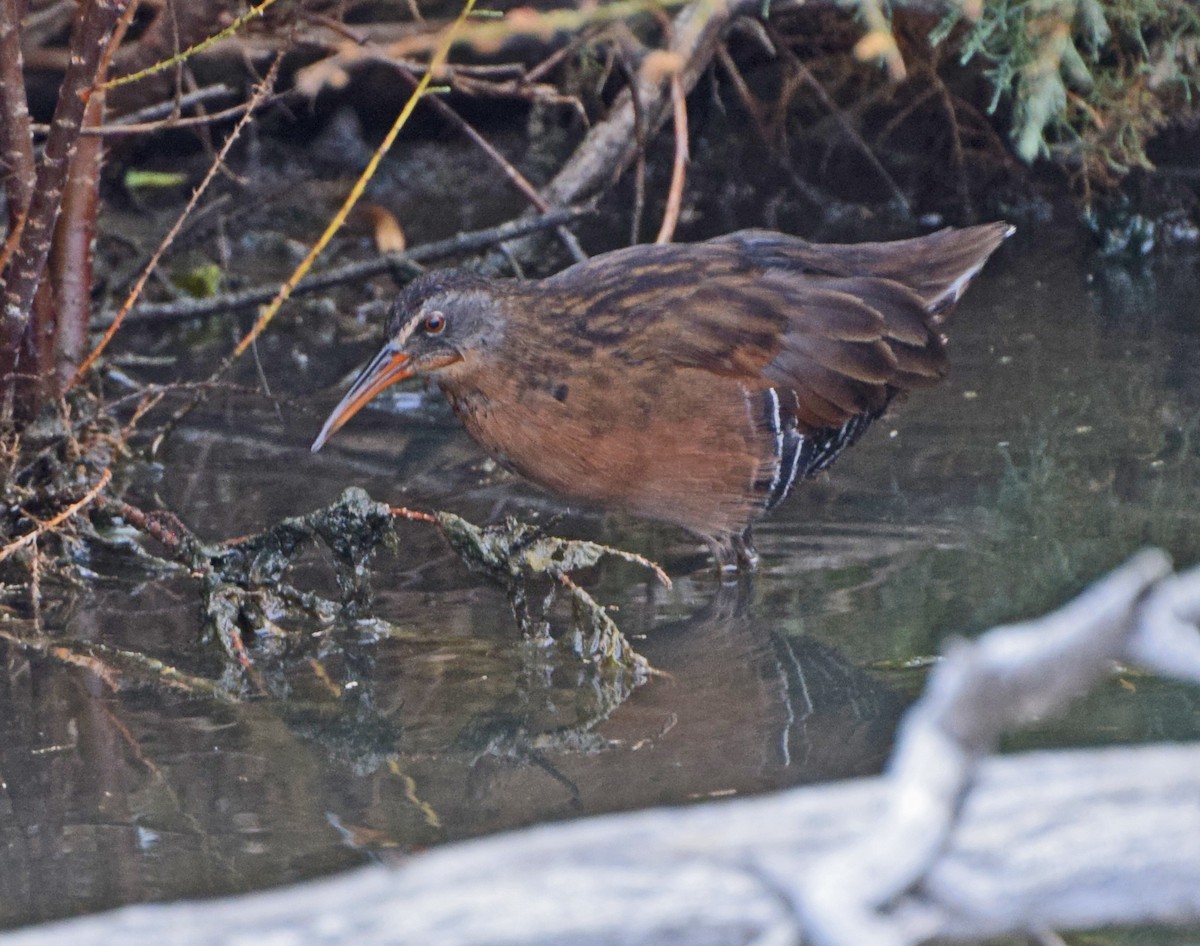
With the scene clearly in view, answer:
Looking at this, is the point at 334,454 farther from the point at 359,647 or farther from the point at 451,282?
the point at 359,647

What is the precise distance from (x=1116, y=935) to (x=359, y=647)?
1.79 meters

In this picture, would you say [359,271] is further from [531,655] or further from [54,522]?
[531,655]

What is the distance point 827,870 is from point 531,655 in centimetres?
233

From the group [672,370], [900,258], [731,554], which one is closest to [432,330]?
[672,370]

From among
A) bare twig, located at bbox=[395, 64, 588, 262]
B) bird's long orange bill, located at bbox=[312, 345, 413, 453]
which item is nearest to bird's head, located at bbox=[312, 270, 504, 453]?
bird's long orange bill, located at bbox=[312, 345, 413, 453]

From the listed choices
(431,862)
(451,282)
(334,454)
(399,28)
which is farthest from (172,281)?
(431,862)

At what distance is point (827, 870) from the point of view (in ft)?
4.85

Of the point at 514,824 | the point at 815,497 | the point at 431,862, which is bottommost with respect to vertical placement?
the point at 815,497

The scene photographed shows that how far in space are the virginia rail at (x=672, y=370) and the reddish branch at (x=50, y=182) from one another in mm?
787

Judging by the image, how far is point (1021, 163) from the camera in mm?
7418

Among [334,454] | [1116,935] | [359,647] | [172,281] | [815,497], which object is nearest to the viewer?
[1116,935]

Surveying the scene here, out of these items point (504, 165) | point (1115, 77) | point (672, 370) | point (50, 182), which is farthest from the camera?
point (1115, 77)

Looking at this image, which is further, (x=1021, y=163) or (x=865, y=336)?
(x=1021, y=163)

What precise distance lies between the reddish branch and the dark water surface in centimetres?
66
